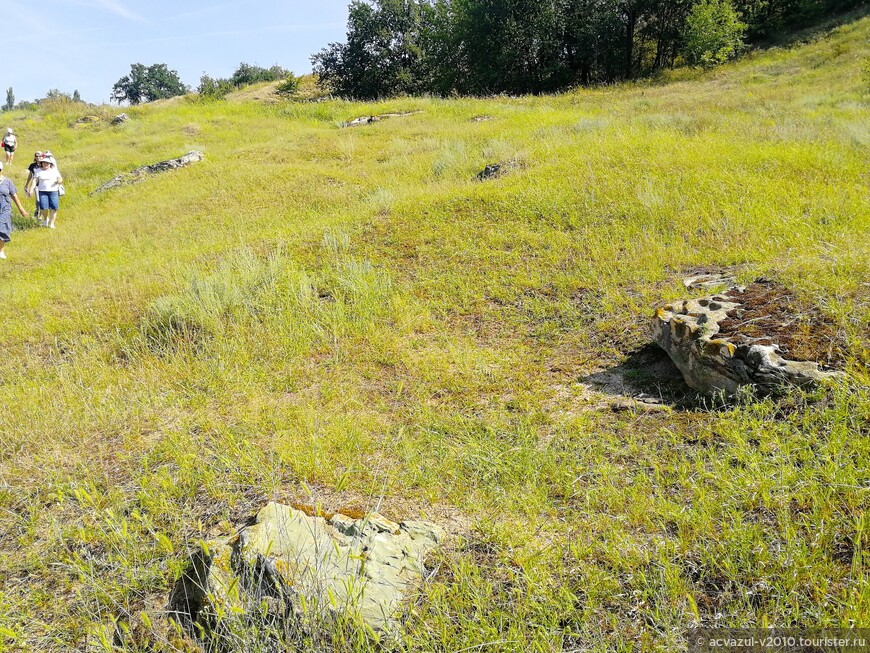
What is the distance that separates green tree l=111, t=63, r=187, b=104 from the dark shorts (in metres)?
104

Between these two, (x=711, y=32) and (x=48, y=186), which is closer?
(x=48, y=186)

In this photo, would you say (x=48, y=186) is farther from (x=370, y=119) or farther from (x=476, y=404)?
(x=476, y=404)

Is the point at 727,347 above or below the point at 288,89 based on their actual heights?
below

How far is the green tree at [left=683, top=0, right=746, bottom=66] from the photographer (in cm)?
2912

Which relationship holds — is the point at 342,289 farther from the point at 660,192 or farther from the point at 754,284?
the point at 660,192

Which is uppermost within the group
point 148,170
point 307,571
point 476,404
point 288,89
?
point 288,89

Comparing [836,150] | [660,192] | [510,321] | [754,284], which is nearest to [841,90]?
[836,150]

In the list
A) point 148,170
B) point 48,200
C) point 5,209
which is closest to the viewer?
point 5,209

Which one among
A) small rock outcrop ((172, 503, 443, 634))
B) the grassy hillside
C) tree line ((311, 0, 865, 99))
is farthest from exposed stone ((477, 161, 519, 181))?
tree line ((311, 0, 865, 99))

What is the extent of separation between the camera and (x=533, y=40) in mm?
32031

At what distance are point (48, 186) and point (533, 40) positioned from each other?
1163 inches

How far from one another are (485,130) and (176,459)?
45.6 ft

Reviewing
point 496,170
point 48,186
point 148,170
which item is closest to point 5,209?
point 48,186

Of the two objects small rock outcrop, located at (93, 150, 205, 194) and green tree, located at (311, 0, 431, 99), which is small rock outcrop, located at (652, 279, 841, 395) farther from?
green tree, located at (311, 0, 431, 99)
